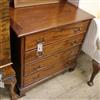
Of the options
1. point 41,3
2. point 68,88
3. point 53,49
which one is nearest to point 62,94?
point 68,88

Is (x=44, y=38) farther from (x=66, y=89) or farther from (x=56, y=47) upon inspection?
(x=66, y=89)

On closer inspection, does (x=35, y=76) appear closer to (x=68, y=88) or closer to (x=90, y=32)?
(x=68, y=88)

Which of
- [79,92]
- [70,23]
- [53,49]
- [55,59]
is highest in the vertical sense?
[70,23]

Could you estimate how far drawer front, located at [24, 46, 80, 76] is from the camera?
58.4 inches

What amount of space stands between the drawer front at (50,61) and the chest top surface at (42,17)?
344 millimetres

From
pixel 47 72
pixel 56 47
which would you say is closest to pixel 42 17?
pixel 56 47

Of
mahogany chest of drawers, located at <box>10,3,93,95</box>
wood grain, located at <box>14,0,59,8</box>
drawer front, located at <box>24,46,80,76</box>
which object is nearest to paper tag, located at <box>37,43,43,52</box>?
mahogany chest of drawers, located at <box>10,3,93,95</box>

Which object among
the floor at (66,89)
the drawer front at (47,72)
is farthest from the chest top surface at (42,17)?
the floor at (66,89)

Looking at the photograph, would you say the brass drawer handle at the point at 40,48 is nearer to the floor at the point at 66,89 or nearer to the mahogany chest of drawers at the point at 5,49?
the mahogany chest of drawers at the point at 5,49

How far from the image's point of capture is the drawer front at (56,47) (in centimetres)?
138

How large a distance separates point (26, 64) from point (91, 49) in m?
0.73

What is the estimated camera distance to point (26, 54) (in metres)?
1.35

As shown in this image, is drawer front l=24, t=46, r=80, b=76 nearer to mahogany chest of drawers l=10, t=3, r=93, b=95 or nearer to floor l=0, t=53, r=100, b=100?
mahogany chest of drawers l=10, t=3, r=93, b=95

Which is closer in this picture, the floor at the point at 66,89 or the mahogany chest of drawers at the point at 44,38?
the mahogany chest of drawers at the point at 44,38
